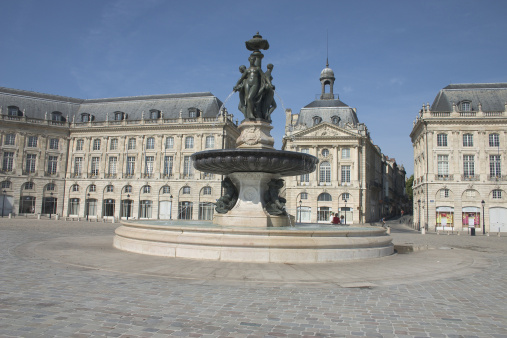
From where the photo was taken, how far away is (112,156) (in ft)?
176

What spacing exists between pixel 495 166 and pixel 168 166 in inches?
1528

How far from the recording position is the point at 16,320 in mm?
4770

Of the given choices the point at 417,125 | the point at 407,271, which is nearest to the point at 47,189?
the point at 417,125

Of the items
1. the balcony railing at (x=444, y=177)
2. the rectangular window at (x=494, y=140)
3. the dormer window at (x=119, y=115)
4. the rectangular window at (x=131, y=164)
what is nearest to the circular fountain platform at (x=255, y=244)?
the balcony railing at (x=444, y=177)

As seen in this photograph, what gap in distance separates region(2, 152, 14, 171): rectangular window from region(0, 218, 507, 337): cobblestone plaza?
48.6m

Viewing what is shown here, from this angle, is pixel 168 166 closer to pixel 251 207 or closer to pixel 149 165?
pixel 149 165

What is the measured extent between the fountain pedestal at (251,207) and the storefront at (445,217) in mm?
34418

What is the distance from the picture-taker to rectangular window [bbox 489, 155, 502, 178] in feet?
139

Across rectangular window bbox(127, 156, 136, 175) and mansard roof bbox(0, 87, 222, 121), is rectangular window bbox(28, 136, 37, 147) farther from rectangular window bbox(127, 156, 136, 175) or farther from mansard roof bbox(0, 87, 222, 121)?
rectangular window bbox(127, 156, 136, 175)

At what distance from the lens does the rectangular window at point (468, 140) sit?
4344cm

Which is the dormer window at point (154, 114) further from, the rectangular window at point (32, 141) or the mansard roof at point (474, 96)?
the mansard roof at point (474, 96)

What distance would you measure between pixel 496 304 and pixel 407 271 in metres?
2.81

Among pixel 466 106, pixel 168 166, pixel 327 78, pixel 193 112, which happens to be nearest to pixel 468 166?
pixel 466 106

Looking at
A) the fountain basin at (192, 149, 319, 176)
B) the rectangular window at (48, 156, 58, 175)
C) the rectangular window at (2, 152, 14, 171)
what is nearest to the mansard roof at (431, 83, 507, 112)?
the fountain basin at (192, 149, 319, 176)
